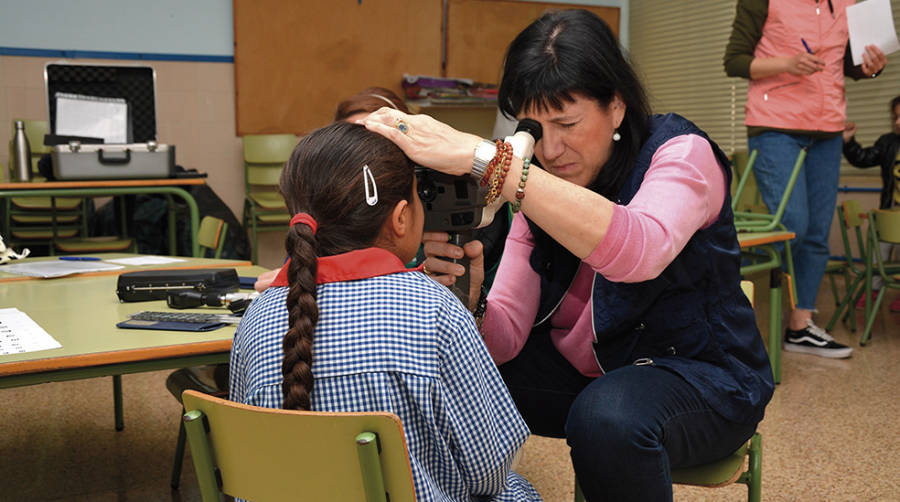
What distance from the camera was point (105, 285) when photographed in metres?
1.67

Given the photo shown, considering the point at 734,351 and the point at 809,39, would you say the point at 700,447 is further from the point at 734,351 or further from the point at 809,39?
the point at 809,39

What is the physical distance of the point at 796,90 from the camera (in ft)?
9.53

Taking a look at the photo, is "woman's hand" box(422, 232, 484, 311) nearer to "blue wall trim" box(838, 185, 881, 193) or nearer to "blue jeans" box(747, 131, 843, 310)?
"blue jeans" box(747, 131, 843, 310)

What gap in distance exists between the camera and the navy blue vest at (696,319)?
1186 mm

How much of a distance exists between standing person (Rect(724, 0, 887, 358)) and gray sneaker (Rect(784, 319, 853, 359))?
0.41m

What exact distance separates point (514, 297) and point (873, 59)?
7.26ft

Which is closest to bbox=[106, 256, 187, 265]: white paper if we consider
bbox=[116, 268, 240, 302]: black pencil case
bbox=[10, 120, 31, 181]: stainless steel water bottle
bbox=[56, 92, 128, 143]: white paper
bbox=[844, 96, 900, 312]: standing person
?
bbox=[116, 268, 240, 302]: black pencil case

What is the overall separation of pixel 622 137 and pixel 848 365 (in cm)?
221

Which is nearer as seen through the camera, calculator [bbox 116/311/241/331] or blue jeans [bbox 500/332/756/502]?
blue jeans [bbox 500/332/756/502]

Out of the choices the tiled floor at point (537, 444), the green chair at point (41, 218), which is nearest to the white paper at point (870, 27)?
the tiled floor at point (537, 444)

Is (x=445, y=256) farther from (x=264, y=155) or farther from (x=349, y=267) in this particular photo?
(x=264, y=155)

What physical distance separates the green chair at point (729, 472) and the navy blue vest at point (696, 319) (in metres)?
0.07

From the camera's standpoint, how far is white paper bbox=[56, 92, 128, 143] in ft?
9.91

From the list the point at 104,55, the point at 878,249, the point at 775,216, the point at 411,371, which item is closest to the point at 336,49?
the point at 104,55
